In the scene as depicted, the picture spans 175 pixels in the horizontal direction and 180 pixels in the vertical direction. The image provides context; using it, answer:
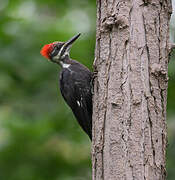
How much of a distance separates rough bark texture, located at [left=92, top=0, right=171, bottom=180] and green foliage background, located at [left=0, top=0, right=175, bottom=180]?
222 cm

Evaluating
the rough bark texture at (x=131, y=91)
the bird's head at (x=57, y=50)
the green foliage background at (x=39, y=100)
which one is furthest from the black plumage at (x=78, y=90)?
the rough bark texture at (x=131, y=91)

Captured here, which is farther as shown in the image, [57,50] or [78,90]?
[57,50]

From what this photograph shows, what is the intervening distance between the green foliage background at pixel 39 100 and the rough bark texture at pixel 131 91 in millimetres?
2220

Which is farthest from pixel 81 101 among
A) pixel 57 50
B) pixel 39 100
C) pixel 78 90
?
pixel 39 100

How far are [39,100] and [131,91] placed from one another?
11.7 feet

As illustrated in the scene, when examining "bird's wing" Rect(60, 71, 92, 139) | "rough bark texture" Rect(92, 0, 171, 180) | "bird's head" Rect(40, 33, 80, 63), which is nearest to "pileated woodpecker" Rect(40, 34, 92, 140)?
"bird's wing" Rect(60, 71, 92, 139)

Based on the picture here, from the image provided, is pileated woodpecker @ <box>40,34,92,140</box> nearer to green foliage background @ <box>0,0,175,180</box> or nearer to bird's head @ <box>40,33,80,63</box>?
bird's head @ <box>40,33,80,63</box>

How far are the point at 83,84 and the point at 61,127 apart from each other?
1360 millimetres

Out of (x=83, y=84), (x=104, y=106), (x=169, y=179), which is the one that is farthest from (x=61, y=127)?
(x=104, y=106)

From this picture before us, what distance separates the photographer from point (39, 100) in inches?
268

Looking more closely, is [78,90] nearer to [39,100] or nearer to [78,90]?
Result: [78,90]

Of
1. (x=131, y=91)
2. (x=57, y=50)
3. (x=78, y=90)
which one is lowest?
(x=131, y=91)

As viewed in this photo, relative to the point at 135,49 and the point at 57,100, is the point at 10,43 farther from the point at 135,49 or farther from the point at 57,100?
the point at 135,49

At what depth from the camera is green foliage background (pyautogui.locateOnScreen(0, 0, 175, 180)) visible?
5.72m
